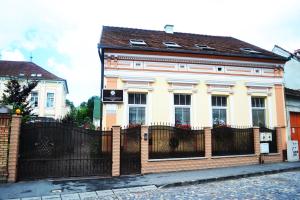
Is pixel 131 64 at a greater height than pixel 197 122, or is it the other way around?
pixel 131 64

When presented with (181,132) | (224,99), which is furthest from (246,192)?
(224,99)

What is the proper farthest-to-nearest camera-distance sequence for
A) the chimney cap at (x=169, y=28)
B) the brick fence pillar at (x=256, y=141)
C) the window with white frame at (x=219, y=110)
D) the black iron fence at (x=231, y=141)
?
the chimney cap at (x=169, y=28)
the window with white frame at (x=219, y=110)
the brick fence pillar at (x=256, y=141)
the black iron fence at (x=231, y=141)

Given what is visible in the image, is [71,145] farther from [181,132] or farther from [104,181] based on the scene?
[181,132]

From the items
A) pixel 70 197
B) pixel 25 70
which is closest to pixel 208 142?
pixel 70 197

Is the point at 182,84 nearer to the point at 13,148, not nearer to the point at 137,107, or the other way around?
the point at 137,107

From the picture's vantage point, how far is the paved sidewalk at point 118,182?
7.26 meters

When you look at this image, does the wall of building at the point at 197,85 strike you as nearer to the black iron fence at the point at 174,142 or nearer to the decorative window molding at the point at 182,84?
the decorative window molding at the point at 182,84

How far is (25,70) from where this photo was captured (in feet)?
117

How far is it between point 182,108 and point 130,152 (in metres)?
4.28

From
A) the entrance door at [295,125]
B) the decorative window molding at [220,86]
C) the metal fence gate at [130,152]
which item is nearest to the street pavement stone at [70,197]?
the metal fence gate at [130,152]

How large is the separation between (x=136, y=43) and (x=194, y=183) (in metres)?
7.59

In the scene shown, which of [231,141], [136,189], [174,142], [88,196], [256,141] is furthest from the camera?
[256,141]

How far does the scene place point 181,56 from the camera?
1305cm

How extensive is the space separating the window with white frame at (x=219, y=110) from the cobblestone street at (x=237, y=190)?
4793 mm
